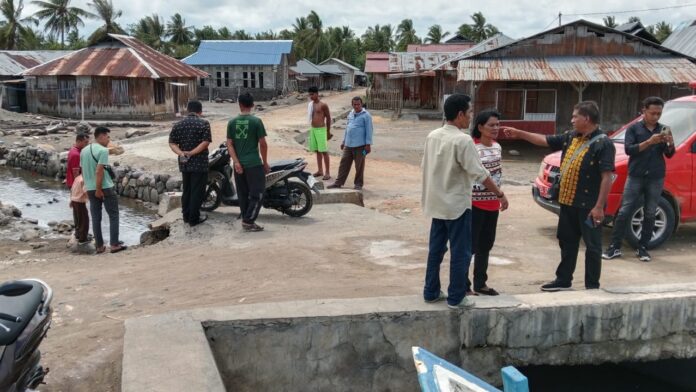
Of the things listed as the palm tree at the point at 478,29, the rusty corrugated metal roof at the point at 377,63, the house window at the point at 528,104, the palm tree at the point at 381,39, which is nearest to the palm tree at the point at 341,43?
the palm tree at the point at 381,39

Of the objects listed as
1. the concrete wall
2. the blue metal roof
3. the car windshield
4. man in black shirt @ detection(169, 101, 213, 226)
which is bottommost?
the concrete wall

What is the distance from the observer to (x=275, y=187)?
867 cm

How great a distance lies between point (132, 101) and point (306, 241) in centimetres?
2657

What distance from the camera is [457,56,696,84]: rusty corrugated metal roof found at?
19406 millimetres

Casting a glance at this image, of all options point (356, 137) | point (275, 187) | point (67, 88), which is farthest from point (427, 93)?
point (275, 187)

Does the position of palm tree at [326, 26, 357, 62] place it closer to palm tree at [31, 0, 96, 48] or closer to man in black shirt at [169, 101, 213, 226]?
palm tree at [31, 0, 96, 48]

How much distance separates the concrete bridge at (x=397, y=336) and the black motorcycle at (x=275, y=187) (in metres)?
4.05

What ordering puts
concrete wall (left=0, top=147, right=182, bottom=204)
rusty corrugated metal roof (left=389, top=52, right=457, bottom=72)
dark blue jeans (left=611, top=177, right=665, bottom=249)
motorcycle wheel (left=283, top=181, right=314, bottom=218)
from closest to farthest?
1. dark blue jeans (left=611, top=177, right=665, bottom=249)
2. motorcycle wheel (left=283, top=181, right=314, bottom=218)
3. concrete wall (left=0, top=147, right=182, bottom=204)
4. rusty corrugated metal roof (left=389, top=52, right=457, bottom=72)

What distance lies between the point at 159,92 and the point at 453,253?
3122cm

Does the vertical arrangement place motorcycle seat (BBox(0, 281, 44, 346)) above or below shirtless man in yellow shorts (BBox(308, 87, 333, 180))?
below

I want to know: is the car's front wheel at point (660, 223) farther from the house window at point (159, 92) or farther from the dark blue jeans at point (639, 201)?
the house window at point (159, 92)

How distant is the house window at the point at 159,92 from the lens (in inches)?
1288

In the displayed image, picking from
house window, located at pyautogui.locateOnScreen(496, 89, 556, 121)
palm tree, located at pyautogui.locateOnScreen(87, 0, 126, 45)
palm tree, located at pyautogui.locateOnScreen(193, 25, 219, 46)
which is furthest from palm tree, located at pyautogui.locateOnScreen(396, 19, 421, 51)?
house window, located at pyautogui.locateOnScreen(496, 89, 556, 121)

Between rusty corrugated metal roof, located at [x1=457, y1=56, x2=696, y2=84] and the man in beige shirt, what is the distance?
1544 centimetres
